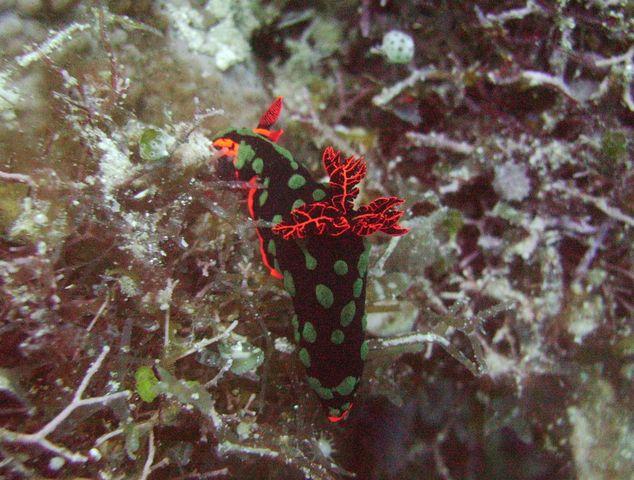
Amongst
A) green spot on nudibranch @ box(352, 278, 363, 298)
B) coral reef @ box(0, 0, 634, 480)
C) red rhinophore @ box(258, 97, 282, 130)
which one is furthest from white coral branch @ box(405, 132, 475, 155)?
green spot on nudibranch @ box(352, 278, 363, 298)

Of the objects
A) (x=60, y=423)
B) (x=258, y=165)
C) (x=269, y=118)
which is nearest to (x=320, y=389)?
(x=60, y=423)

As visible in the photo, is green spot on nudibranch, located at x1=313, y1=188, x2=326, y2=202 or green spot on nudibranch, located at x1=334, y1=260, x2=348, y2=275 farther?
green spot on nudibranch, located at x1=313, y1=188, x2=326, y2=202

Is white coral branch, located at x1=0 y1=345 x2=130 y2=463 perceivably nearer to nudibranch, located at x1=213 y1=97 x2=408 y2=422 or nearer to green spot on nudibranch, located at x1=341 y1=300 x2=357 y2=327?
nudibranch, located at x1=213 y1=97 x2=408 y2=422

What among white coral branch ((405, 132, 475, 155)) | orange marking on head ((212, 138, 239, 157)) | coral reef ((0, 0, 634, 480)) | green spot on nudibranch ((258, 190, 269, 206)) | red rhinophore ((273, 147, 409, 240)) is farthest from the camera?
white coral branch ((405, 132, 475, 155))

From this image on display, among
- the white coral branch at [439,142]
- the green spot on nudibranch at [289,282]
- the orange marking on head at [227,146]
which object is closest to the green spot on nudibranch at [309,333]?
the green spot on nudibranch at [289,282]

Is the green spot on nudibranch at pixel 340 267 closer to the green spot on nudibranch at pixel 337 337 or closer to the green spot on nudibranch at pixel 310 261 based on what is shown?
the green spot on nudibranch at pixel 310 261

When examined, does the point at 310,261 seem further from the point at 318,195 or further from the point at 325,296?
the point at 318,195
